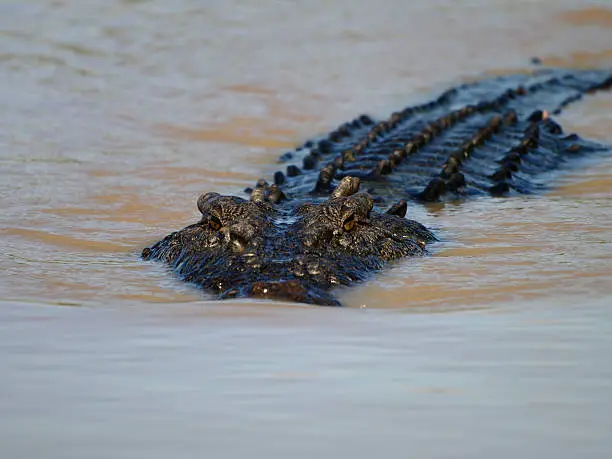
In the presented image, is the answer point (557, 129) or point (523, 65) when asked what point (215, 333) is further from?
point (523, 65)

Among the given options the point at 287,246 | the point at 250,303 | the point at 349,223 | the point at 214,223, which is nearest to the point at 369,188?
the point at 349,223

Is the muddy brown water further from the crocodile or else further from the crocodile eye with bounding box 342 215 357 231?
the crocodile eye with bounding box 342 215 357 231

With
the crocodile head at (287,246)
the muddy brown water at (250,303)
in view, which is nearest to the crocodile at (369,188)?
the crocodile head at (287,246)

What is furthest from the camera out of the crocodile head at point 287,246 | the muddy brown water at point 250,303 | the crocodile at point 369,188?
the crocodile at point 369,188

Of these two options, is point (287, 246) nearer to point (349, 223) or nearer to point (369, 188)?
point (349, 223)

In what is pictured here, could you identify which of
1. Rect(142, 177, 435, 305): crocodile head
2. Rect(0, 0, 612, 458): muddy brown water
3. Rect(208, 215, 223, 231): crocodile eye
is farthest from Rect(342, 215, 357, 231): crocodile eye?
Rect(208, 215, 223, 231): crocodile eye

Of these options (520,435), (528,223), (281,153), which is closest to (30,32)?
(281,153)

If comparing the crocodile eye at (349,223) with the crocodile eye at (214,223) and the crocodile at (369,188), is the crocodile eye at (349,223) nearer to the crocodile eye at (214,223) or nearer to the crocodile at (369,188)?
the crocodile at (369,188)

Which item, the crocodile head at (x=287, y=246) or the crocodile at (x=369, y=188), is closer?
the crocodile head at (x=287, y=246)
